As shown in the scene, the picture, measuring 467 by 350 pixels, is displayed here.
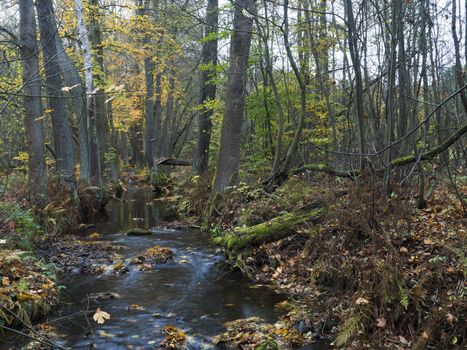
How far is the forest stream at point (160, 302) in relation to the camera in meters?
5.54

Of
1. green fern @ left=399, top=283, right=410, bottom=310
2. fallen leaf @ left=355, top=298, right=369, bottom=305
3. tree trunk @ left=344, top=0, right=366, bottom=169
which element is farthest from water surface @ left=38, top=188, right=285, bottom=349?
tree trunk @ left=344, top=0, right=366, bottom=169

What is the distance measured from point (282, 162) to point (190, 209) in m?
4.40

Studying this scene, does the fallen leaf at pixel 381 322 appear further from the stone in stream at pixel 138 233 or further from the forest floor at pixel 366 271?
the stone in stream at pixel 138 233

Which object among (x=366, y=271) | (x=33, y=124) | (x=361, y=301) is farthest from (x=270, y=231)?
(x=33, y=124)

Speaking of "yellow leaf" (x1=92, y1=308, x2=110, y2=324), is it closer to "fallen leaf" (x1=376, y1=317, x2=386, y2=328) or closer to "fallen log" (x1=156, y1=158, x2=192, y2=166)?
"fallen leaf" (x1=376, y1=317, x2=386, y2=328)

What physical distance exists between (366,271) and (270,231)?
9.85ft

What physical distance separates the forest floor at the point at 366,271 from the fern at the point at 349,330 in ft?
0.04

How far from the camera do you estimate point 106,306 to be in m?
6.62

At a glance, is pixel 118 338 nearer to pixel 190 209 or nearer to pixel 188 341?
pixel 188 341

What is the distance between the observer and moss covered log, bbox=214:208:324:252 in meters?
8.37

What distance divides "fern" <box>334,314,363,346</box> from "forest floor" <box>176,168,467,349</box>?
0.04 ft

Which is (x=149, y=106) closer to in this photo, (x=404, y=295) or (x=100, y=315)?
(x=100, y=315)

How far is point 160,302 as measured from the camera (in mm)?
6812

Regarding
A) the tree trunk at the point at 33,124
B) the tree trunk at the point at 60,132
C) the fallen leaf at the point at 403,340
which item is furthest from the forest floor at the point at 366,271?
the tree trunk at the point at 60,132
